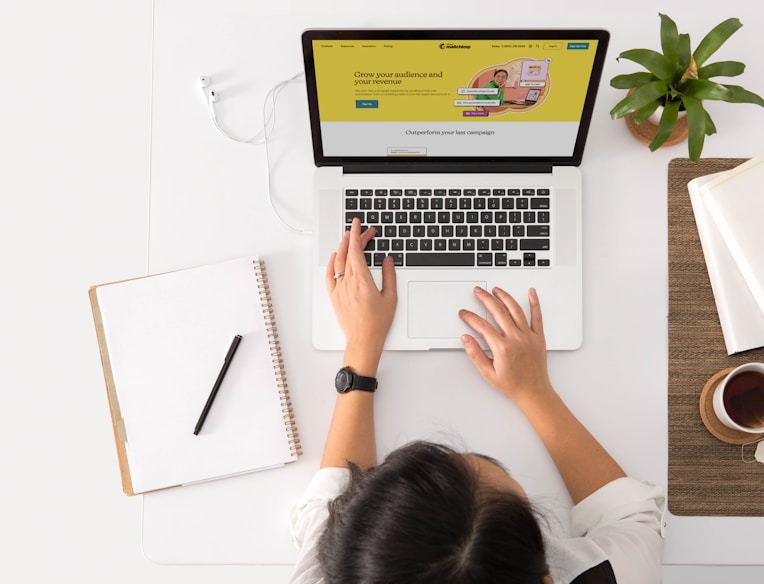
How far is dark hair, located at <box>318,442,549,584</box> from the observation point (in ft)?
1.88

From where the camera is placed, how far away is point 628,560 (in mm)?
745

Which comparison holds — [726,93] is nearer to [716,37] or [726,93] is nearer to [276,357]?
[716,37]

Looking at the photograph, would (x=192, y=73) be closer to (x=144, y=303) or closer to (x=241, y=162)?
(x=241, y=162)

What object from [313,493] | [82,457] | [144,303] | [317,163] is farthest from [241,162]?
[82,457]

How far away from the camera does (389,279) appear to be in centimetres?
86

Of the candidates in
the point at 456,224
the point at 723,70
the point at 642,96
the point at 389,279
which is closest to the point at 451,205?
the point at 456,224

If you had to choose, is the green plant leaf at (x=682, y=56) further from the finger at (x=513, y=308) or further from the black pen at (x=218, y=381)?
the black pen at (x=218, y=381)

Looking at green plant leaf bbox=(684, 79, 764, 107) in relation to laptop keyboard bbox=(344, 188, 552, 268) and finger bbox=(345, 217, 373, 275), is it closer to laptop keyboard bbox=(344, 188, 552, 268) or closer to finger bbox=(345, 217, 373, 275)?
laptop keyboard bbox=(344, 188, 552, 268)

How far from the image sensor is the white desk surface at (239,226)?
2.79 feet

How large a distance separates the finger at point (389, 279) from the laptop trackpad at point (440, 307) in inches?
0.9

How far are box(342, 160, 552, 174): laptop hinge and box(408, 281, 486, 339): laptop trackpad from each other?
161 millimetres

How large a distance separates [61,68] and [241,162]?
1.21ft

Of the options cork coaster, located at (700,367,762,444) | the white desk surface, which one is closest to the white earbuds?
the white desk surface

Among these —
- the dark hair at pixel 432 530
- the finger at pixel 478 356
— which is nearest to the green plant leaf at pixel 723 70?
the finger at pixel 478 356
